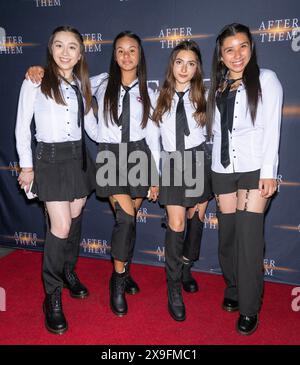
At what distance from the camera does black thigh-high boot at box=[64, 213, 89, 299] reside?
10.1 ft

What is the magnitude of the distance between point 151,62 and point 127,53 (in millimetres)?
816

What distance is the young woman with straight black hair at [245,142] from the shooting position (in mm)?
2404

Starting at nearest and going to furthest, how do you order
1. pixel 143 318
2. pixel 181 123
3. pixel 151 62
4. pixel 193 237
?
pixel 181 123, pixel 143 318, pixel 193 237, pixel 151 62

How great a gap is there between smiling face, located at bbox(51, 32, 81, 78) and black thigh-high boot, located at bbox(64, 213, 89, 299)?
3.86 feet

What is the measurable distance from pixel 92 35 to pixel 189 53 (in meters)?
1.34

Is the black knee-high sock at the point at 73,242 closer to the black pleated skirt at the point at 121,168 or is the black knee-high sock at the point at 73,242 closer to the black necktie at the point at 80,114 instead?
the black pleated skirt at the point at 121,168

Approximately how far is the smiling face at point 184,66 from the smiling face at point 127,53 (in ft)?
0.97

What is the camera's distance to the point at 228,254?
289 centimetres

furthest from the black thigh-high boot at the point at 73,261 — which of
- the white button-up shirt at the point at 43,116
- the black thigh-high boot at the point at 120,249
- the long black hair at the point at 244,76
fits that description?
the long black hair at the point at 244,76

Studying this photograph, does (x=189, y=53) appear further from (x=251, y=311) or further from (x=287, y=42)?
(x=251, y=311)

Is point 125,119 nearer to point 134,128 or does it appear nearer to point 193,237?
point 134,128

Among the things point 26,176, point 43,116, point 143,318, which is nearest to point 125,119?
point 43,116

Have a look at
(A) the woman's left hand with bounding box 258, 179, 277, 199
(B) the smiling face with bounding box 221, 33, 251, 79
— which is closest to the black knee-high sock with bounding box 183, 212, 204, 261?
(A) the woman's left hand with bounding box 258, 179, 277, 199
